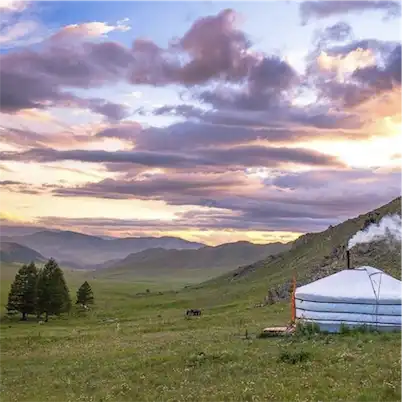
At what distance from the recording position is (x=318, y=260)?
88.4 m

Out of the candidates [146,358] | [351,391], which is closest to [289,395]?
[351,391]

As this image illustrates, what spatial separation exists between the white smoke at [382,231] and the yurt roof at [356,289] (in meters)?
A: 10.4

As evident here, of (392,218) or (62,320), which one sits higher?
(392,218)

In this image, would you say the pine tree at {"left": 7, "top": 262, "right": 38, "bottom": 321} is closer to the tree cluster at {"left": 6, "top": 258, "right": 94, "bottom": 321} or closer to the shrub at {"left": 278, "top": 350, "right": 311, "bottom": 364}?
the tree cluster at {"left": 6, "top": 258, "right": 94, "bottom": 321}

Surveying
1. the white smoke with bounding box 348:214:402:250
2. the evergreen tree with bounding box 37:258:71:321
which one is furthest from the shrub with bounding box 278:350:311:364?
the evergreen tree with bounding box 37:258:71:321

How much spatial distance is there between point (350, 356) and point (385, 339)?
6.19 meters

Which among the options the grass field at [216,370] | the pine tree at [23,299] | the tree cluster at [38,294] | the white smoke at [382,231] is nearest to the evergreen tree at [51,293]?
the tree cluster at [38,294]

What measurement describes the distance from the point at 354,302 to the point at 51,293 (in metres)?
46.5

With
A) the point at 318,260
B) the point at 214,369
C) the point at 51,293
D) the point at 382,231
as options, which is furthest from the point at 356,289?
the point at 318,260

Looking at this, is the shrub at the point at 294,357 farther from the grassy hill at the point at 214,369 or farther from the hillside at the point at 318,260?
the hillside at the point at 318,260

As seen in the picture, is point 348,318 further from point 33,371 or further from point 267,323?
point 33,371

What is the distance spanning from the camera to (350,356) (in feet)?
64.7

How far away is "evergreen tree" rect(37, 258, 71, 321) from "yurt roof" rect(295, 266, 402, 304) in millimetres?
43684

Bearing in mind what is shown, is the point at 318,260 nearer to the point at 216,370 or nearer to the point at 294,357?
the point at 294,357
